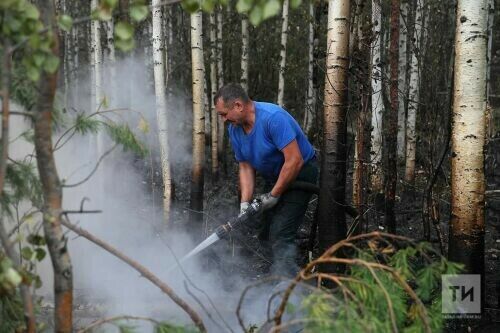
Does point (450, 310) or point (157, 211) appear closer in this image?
point (450, 310)

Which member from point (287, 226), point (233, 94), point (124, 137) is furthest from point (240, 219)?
point (124, 137)

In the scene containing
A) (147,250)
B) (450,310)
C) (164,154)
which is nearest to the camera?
(450,310)

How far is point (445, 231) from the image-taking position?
23.6 feet

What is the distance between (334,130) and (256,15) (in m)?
2.73

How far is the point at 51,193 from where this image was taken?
7.05 feet

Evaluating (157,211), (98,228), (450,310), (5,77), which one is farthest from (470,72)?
(157,211)

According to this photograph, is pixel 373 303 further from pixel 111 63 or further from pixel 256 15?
pixel 111 63

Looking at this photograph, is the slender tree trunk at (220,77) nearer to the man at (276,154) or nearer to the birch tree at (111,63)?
the birch tree at (111,63)

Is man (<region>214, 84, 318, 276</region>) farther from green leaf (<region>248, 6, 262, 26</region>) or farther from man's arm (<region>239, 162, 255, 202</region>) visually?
green leaf (<region>248, 6, 262, 26</region>)

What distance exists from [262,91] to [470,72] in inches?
415

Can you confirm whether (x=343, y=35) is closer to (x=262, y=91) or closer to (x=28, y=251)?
(x=28, y=251)

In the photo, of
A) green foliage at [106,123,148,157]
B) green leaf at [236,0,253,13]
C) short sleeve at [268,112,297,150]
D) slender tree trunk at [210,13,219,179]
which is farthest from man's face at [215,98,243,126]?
slender tree trunk at [210,13,219,179]

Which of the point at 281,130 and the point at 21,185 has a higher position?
the point at 281,130

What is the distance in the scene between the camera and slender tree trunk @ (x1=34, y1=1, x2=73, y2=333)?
2.04 metres
